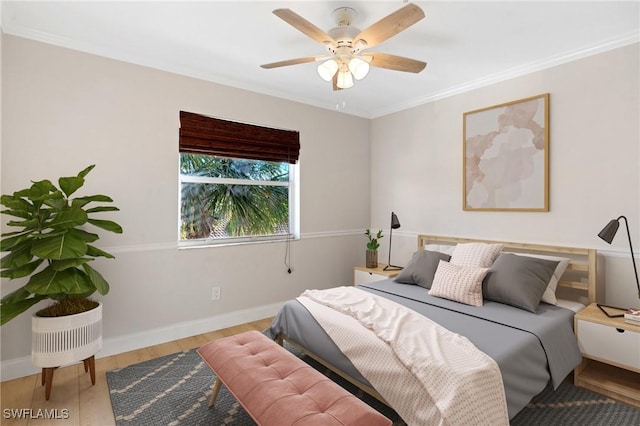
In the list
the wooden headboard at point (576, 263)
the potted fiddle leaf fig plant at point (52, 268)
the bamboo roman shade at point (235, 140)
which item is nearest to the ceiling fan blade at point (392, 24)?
the bamboo roman shade at point (235, 140)

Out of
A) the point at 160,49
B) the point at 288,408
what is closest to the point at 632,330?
the point at 288,408

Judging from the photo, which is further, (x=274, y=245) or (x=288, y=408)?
(x=274, y=245)

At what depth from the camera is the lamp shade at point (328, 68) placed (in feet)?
7.35

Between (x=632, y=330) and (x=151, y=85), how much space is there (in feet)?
13.5

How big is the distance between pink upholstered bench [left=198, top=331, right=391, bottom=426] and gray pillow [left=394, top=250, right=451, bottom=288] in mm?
1631

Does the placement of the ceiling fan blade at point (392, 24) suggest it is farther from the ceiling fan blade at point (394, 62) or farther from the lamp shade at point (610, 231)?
the lamp shade at point (610, 231)

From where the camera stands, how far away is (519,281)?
2.54 metres

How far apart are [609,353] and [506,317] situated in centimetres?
68

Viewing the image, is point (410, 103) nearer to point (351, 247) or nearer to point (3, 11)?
point (351, 247)

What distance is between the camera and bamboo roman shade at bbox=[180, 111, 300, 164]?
3227 mm

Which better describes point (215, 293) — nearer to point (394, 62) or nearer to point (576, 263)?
point (394, 62)

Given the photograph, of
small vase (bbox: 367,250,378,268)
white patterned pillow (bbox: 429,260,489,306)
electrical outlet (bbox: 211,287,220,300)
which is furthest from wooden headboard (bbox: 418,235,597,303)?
electrical outlet (bbox: 211,287,220,300)

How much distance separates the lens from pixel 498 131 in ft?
10.9

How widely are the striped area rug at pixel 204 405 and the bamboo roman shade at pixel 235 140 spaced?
2000 millimetres
